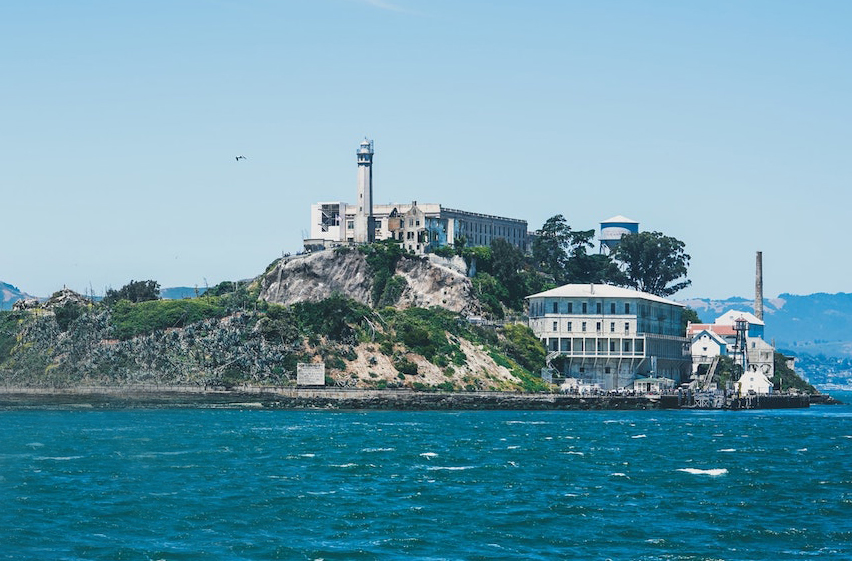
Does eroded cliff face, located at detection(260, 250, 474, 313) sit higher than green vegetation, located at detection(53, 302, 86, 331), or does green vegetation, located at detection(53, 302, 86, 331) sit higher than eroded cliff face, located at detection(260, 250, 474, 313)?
eroded cliff face, located at detection(260, 250, 474, 313)

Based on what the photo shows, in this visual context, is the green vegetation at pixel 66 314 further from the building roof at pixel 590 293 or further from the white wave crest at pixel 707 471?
the white wave crest at pixel 707 471

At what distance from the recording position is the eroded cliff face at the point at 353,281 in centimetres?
16925

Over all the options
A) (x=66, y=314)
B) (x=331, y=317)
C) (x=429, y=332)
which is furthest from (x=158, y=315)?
(x=429, y=332)

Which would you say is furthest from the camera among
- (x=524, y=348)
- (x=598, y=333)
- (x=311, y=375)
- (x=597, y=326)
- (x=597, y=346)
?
(x=597, y=326)

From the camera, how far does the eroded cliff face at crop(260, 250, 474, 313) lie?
16925cm

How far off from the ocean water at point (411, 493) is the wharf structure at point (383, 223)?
7712 cm

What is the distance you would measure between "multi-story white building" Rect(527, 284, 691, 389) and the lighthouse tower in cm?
3042

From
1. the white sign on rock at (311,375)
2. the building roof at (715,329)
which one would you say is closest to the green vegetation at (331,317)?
the white sign on rock at (311,375)

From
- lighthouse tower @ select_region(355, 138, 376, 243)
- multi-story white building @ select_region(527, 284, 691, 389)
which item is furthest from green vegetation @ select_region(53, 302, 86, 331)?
multi-story white building @ select_region(527, 284, 691, 389)

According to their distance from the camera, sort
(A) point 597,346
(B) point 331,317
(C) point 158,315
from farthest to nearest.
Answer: (A) point 597,346
(C) point 158,315
(B) point 331,317

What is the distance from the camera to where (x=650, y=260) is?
196m

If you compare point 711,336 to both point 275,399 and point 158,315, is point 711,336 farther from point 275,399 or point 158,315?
point 158,315

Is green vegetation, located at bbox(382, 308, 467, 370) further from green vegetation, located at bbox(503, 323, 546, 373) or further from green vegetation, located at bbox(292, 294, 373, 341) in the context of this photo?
green vegetation, located at bbox(503, 323, 546, 373)

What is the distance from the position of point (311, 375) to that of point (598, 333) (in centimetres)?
3732
